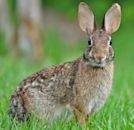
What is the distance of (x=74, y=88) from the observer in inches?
282

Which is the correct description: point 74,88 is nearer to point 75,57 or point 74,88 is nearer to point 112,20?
point 112,20

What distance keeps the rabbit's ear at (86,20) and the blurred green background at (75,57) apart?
917 millimetres

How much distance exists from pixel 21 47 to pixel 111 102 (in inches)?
372

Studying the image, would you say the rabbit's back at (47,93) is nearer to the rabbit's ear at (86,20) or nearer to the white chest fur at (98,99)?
the white chest fur at (98,99)

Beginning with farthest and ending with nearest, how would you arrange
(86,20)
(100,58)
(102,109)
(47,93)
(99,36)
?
(102,109) < (86,20) < (47,93) < (99,36) < (100,58)

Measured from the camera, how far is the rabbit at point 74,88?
7082mm

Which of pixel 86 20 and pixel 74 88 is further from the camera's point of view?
pixel 86 20

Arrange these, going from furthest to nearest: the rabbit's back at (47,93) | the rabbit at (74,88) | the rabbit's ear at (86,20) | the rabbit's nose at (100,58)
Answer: the rabbit's ear at (86,20), the rabbit's back at (47,93), the rabbit at (74,88), the rabbit's nose at (100,58)

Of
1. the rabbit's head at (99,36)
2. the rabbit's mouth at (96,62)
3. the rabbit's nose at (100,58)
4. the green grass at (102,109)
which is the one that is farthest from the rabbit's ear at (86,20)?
the green grass at (102,109)

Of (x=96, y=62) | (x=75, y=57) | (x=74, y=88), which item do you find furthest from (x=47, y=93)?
(x=75, y=57)

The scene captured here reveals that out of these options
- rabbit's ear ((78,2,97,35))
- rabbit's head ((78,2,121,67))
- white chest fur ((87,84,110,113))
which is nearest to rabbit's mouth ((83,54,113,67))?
rabbit's head ((78,2,121,67))

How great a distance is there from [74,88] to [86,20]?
793 millimetres

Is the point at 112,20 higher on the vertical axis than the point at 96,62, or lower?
higher

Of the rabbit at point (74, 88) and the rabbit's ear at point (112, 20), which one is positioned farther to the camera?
the rabbit's ear at point (112, 20)
